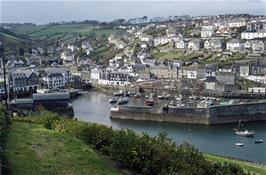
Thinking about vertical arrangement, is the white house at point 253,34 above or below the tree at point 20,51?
above

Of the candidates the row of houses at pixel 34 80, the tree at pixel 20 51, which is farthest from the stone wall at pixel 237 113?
the tree at pixel 20 51

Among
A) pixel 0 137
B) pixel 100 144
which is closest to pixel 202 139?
pixel 100 144

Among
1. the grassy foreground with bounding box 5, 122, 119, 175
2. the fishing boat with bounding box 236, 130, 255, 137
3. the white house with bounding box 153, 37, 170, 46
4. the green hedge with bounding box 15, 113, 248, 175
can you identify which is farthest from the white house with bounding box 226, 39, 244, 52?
the green hedge with bounding box 15, 113, 248, 175

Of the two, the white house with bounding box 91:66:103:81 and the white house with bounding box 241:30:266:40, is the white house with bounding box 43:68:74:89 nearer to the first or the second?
the white house with bounding box 91:66:103:81

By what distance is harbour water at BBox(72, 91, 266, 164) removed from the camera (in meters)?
15.1

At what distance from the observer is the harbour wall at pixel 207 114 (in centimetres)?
2011

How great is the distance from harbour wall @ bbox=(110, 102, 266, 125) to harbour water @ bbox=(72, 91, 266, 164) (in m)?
0.44

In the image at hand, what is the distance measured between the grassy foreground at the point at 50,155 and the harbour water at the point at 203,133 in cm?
779

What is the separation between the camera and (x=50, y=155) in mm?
Answer: 6461

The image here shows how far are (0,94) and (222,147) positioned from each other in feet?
48.4

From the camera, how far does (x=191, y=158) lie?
641 centimetres

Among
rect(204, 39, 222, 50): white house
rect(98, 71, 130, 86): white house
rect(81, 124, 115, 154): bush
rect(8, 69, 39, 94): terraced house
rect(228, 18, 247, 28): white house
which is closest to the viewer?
rect(81, 124, 115, 154): bush

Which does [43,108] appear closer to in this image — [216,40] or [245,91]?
[245,91]

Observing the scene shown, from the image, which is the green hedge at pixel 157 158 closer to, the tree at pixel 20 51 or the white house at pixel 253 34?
the white house at pixel 253 34
